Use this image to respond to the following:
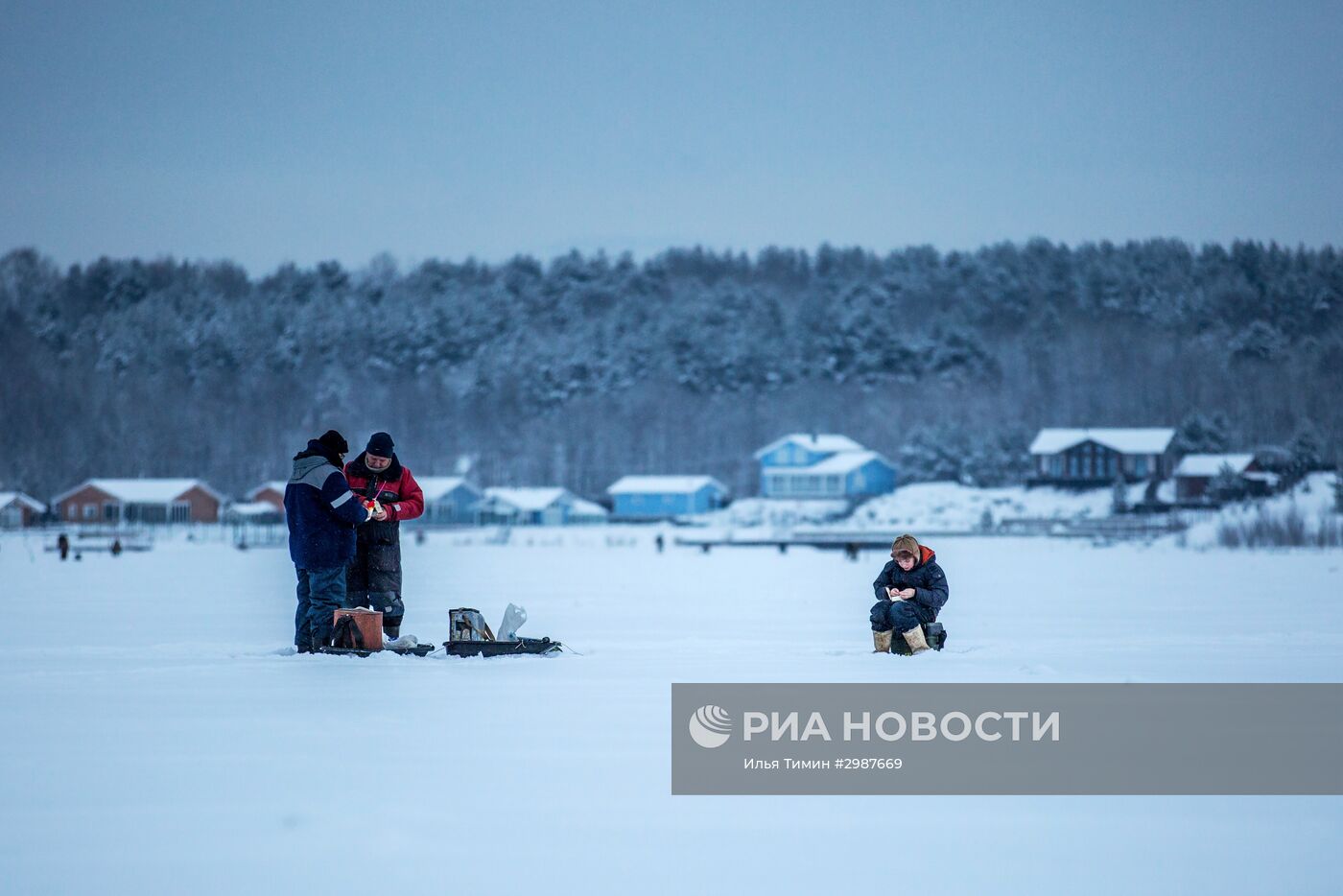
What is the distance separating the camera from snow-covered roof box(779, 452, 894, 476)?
83.7 m

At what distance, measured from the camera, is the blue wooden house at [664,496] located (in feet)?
277

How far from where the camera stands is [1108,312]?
127750mm

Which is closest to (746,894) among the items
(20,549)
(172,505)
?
(20,549)

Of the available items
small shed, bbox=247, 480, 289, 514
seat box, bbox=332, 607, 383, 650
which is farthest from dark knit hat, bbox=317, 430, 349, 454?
small shed, bbox=247, 480, 289, 514

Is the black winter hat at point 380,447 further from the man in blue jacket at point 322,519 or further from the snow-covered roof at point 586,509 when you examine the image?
the snow-covered roof at point 586,509

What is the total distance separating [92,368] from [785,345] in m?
57.7

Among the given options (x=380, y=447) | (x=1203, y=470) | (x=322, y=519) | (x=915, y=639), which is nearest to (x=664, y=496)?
(x=1203, y=470)

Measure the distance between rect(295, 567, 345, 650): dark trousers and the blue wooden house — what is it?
71.7 metres

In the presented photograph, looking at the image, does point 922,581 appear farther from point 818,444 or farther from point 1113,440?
point 818,444

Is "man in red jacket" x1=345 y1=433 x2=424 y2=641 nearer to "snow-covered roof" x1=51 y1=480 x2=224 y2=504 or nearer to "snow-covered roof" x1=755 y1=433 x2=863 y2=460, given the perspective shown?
"snow-covered roof" x1=755 y1=433 x2=863 y2=460

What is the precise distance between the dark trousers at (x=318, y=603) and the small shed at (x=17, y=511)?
78599 mm

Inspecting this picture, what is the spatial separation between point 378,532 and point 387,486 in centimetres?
34

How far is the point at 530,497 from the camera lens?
279 feet

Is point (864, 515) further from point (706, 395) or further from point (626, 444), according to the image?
point (706, 395)
